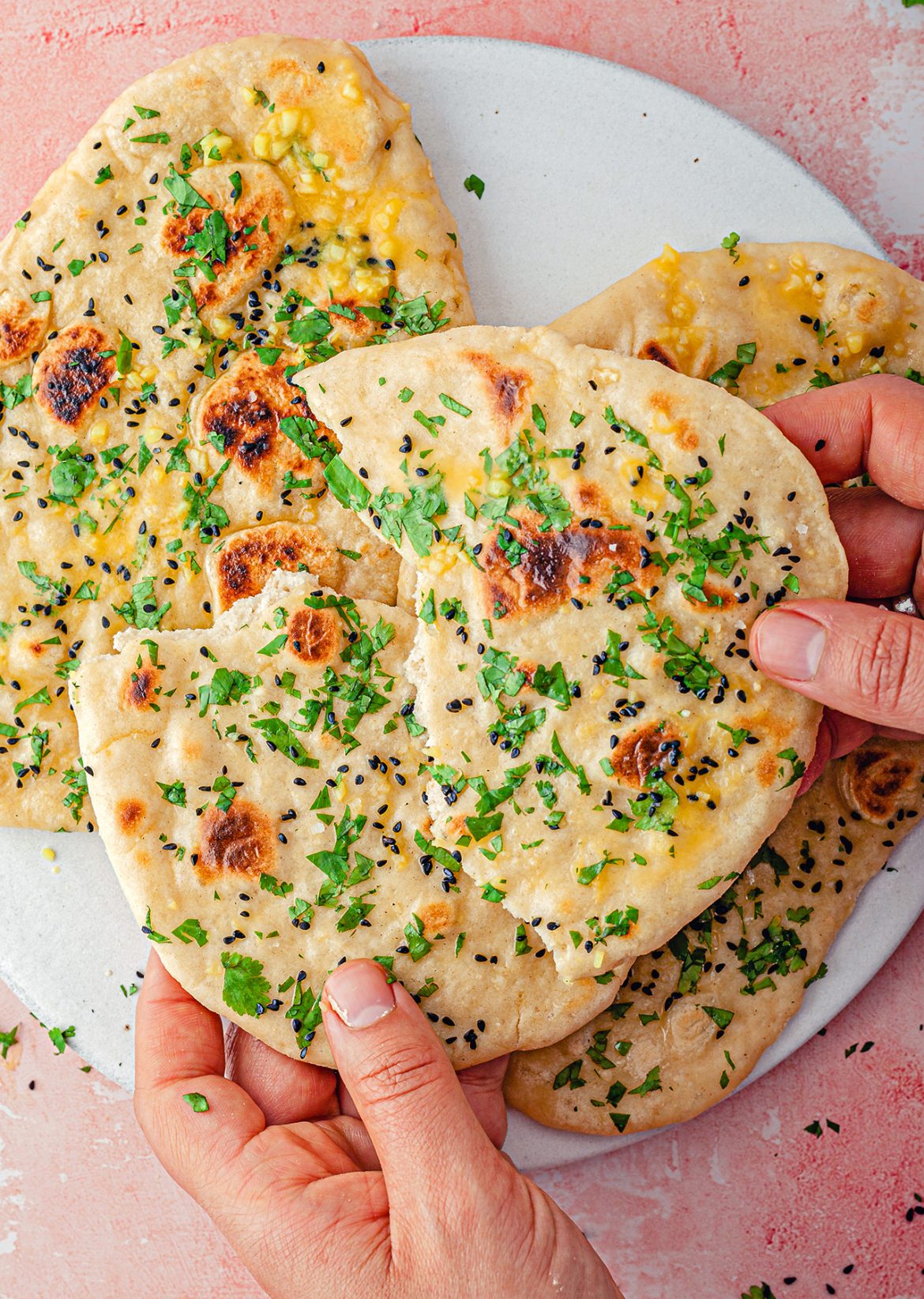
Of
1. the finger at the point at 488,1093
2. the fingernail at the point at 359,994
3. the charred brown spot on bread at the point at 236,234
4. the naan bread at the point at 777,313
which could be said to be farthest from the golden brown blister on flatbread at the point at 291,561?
the finger at the point at 488,1093

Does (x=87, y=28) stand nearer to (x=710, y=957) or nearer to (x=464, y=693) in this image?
(x=464, y=693)

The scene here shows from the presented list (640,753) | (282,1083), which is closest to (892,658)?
(640,753)

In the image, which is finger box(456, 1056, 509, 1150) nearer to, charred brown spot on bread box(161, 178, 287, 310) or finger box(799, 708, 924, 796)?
finger box(799, 708, 924, 796)

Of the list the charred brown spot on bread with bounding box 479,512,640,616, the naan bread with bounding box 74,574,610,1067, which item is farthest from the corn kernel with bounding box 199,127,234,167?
the charred brown spot on bread with bounding box 479,512,640,616

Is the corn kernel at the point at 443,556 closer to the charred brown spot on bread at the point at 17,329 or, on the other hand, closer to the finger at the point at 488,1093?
the charred brown spot on bread at the point at 17,329

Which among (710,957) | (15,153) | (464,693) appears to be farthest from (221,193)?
(710,957)

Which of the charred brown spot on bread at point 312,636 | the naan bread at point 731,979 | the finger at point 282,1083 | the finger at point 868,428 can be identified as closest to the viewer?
the charred brown spot on bread at point 312,636
